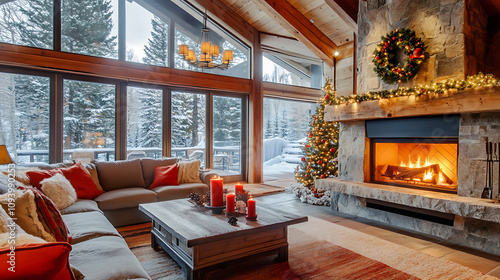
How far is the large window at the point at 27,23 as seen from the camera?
4480 mm

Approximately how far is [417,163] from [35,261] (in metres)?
4.19

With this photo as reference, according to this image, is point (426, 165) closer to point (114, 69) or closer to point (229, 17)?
point (229, 17)

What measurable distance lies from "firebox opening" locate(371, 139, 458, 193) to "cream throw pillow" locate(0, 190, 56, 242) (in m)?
3.77

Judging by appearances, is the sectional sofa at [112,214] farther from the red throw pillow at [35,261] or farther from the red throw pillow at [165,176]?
the red throw pillow at [35,261]

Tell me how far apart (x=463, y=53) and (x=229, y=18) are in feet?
14.9

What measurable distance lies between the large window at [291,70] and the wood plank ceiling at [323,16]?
905mm

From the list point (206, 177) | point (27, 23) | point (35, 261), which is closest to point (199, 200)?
point (206, 177)

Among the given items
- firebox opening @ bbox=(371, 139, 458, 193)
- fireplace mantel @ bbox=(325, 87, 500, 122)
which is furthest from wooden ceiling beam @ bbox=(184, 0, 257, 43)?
firebox opening @ bbox=(371, 139, 458, 193)

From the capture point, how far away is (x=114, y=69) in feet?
17.0

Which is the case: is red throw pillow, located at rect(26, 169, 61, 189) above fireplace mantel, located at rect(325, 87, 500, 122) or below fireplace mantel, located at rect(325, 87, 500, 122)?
below

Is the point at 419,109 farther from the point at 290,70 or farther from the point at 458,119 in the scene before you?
the point at 290,70

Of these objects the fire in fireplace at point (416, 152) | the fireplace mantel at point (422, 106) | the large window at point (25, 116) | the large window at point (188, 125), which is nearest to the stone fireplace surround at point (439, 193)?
the fireplace mantel at point (422, 106)

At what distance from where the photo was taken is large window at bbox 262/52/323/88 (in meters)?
7.14

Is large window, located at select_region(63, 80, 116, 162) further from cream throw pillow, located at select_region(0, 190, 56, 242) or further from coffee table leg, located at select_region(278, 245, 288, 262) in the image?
coffee table leg, located at select_region(278, 245, 288, 262)
